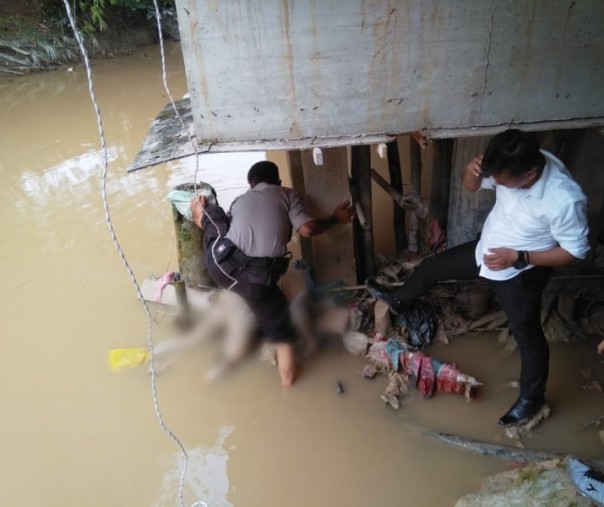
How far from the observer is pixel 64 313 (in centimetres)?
488

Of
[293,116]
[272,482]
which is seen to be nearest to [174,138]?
[293,116]

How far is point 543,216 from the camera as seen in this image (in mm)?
2576

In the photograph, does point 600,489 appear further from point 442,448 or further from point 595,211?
point 595,211

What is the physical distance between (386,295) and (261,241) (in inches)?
45.1

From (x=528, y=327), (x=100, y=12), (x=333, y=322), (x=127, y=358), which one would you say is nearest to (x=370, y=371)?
(x=333, y=322)

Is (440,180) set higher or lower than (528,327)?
higher

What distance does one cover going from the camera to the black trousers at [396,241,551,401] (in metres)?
2.86

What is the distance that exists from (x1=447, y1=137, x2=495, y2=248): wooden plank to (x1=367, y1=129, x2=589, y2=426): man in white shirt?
74cm

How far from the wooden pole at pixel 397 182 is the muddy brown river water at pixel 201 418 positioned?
120cm

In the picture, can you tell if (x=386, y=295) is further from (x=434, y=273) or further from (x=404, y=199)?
(x=404, y=199)

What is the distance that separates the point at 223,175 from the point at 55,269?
2.76 m

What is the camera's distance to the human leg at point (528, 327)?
2857 millimetres

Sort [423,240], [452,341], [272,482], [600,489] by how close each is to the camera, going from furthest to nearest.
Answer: [423,240], [452,341], [272,482], [600,489]

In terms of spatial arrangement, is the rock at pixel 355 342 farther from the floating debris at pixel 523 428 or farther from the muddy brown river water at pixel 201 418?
the floating debris at pixel 523 428
